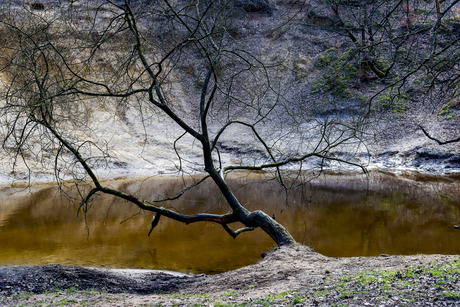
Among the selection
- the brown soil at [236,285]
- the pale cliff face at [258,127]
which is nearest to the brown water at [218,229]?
the brown soil at [236,285]

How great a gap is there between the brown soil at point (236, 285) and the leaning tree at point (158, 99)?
1.31m

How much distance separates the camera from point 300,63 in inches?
1210

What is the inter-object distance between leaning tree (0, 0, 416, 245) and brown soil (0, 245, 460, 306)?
4.29ft

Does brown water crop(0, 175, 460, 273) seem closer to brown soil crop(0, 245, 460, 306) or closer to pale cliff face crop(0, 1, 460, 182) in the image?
brown soil crop(0, 245, 460, 306)

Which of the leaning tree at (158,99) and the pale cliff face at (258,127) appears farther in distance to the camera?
the pale cliff face at (258,127)

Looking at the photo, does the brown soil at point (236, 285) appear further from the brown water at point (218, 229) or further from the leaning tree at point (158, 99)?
the brown water at point (218, 229)

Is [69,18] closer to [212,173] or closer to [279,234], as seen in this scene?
[212,173]

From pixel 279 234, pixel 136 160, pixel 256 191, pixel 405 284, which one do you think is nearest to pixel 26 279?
pixel 279 234

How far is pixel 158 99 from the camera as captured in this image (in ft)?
57.1

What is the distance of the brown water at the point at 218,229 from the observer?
9414 millimetres

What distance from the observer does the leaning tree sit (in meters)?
6.84

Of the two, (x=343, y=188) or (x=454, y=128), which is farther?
(x=454, y=128)

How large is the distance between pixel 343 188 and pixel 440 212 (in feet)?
15.3

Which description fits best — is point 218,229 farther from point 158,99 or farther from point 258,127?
point 258,127
